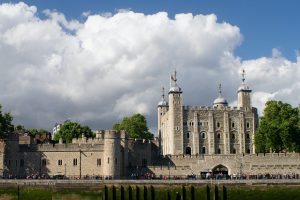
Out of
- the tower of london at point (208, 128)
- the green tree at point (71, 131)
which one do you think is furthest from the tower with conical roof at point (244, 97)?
the green tree at point (71, 131)

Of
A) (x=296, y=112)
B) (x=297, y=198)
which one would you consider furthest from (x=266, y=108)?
(x=297, y=198)

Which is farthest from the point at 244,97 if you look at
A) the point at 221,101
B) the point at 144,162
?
the point at 144,162

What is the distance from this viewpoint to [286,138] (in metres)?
90.6

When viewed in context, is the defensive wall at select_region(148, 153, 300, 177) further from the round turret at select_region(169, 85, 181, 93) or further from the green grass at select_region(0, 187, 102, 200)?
the round turret at select_region(169, 85, 181, 93)

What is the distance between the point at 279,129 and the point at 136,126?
3562 cm

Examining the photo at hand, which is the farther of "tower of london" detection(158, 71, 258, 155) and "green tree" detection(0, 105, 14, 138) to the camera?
"tower of london" detection(158, 71, 258, 155)

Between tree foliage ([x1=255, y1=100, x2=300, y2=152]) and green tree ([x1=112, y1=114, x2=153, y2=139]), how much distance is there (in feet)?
94.9

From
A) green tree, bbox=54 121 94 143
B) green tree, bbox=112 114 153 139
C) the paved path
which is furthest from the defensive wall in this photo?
green tree, bbox=112 114 153 139

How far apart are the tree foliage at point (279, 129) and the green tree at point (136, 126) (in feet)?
94.9

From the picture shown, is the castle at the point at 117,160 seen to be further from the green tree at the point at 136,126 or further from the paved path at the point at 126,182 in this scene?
the green tree at the point at 136,126

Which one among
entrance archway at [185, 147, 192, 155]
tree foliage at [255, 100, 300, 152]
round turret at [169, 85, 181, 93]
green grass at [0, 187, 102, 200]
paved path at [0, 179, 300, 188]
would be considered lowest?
green grass at [0, 187, 102, 200]

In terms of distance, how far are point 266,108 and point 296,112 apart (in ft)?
16.1

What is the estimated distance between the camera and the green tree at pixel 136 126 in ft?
381

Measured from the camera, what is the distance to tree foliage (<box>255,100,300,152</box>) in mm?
90625
